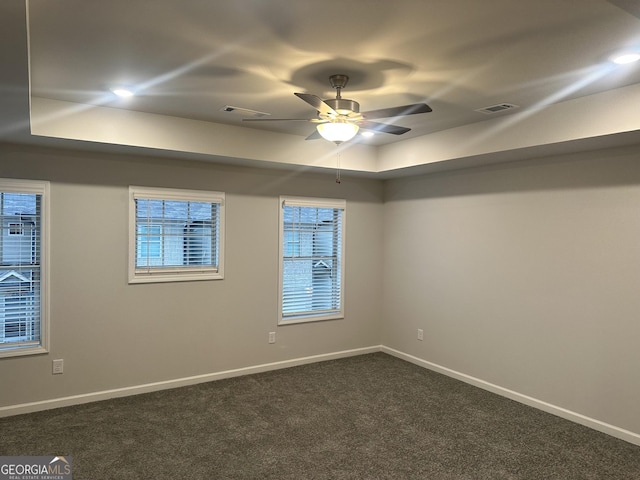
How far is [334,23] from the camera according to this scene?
220 centimetres

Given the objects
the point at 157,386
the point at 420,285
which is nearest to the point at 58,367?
the point at 157,386

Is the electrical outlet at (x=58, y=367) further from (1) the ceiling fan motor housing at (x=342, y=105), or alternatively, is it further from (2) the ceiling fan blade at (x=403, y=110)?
(2) the ceiling fan blade at (x=403, y=110)

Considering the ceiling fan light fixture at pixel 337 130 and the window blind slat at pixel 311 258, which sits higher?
the ceiling fan light fixture at pixel 337 130

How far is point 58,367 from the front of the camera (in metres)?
3.96

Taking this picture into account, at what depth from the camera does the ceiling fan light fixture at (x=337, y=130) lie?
2.92 metres

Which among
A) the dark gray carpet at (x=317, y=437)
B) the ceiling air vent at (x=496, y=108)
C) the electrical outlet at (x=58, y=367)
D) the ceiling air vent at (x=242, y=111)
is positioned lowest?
the dark gray carpet at (x=317, y=437)

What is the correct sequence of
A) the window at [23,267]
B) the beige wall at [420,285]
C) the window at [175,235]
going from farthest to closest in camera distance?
the window at [175,235]
the window at [23,267]
the beige wall at [420,285]

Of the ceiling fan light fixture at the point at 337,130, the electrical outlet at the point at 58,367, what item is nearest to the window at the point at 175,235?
the electrical outlet at the point at 58,367

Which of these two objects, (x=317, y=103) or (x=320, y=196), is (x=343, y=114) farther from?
(x=320, y=196)

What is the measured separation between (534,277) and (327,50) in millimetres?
2839

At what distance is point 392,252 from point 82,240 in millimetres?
3493

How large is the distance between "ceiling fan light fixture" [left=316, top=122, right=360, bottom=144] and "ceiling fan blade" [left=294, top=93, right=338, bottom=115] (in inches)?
4.5

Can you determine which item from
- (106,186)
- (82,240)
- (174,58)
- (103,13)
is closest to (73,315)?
(82,240)

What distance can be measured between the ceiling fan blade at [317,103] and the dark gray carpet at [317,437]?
2.28 m
